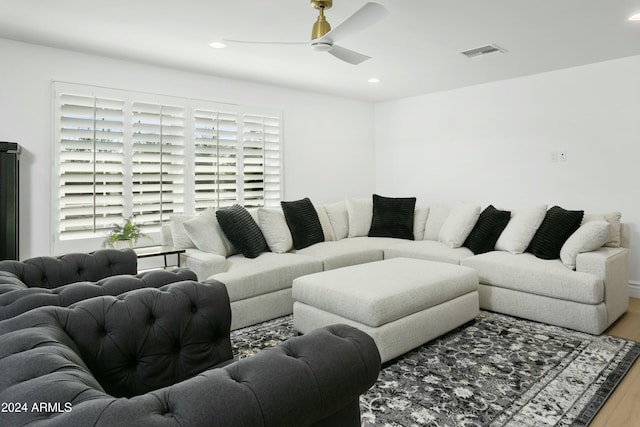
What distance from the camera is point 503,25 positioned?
320cm

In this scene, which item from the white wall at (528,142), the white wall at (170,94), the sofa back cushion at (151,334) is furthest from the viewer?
the white wall at (528,142)

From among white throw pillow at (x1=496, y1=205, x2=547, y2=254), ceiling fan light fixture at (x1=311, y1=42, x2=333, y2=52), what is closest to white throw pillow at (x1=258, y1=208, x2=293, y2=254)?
ceiling fan light fixture at (x1=311, y1=42, x2=333, y2=52)

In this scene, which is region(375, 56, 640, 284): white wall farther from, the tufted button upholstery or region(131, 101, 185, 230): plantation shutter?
the tufted button upholstery

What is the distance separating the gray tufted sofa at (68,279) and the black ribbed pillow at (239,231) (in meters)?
1.37

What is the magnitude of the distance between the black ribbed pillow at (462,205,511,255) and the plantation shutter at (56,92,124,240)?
370 centimetres

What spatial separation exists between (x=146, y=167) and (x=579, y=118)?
4.79m

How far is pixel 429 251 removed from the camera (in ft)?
14.0

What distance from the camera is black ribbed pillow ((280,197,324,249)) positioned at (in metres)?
4.37

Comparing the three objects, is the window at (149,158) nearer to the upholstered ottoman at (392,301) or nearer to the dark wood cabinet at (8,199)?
the dark wood cabinet at (8,199)

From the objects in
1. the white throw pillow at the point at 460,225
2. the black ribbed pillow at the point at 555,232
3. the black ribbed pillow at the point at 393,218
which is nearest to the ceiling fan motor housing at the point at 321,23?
the white throw pillow at the point at 460,225

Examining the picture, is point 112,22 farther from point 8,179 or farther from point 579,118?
point 579,118

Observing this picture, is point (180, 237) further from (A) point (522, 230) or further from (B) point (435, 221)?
(A) point (522, 230)

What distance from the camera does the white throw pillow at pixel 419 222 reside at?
16.7ft

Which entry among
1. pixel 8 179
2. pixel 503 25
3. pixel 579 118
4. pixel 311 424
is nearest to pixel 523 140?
pixel 579 118
